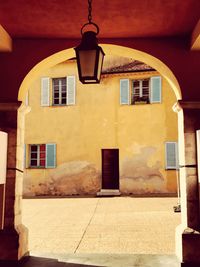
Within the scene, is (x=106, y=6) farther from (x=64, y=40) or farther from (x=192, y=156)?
(x=192, y=156)

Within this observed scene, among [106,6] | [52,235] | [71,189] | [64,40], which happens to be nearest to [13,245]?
[52,235]

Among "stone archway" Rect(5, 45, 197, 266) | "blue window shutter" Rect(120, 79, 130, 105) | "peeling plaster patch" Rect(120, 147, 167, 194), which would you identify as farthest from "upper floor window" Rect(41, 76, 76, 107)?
"stone archway" Rect(5, 45, 197, 266)

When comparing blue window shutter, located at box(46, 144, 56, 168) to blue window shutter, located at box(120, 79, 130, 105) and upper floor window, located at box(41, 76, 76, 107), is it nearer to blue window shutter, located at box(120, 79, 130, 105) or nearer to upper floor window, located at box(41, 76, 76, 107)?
upper floor window, located at box(41, 76, 76, 107)

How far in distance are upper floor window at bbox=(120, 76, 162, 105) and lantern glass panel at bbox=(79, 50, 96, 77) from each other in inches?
503

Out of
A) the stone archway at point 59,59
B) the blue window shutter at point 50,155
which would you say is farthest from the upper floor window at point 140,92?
the stone archway at point 59,59

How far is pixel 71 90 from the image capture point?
54.9 feet

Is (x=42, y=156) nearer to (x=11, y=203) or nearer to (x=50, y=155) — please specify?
(x=50, y=155)

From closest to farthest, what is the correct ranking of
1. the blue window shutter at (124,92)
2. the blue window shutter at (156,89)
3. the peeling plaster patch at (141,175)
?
the peeling plaster patch at (141,175), the blue window shutter at (156,89), the blue window shutter at (124,92)

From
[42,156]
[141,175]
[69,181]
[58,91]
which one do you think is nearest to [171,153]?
[141,175]

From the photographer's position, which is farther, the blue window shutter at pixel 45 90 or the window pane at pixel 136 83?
the blue window shutter at pixel 45 90

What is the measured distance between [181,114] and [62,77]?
1282 centimetres

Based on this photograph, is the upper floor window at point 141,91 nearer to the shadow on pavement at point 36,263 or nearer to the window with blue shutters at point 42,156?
the window with blue shutters at point 42,156

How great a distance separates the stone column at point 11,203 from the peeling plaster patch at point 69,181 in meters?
11.2

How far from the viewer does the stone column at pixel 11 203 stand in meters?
4.59
